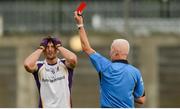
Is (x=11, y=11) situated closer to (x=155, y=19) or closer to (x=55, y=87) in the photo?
(x=155, y=19)

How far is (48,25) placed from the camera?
3516 centimetres

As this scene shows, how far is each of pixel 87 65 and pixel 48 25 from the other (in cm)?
209

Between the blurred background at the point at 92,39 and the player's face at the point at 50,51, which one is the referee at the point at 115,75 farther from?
the blurred background at the point at 92,39

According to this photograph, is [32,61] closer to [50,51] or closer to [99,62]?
[50,51]

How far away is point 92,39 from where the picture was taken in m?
33.9

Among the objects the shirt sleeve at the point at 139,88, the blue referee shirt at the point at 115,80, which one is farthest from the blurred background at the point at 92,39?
the blue referee shirt at the point at 115,80

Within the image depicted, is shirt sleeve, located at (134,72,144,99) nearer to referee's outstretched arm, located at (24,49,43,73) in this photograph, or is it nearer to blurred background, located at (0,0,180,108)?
referee's outstretched arm, located at (24,49,43,73)

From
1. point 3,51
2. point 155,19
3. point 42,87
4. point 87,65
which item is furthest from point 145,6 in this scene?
point 42,87

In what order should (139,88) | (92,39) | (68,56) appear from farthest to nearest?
(92,39), (68,56), (139,88)

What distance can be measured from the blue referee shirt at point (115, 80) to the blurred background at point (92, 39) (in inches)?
824

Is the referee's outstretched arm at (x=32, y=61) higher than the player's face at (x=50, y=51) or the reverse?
the reverse

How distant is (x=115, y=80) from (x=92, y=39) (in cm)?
2192

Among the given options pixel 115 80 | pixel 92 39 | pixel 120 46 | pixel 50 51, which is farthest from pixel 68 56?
pixel 92 39

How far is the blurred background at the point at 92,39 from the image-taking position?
3388 centimetres
